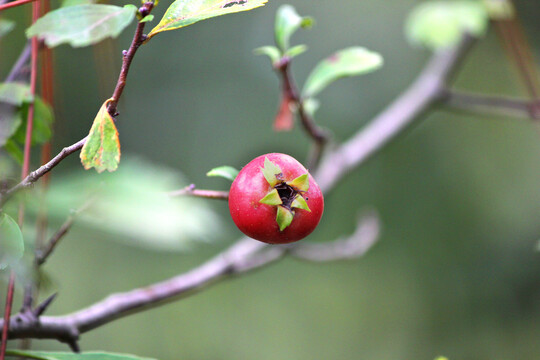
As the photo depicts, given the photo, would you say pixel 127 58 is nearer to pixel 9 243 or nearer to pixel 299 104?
pixel 9 243

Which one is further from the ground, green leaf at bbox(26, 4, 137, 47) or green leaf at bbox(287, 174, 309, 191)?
green leaf at bbox(26, 4, 137, 47)

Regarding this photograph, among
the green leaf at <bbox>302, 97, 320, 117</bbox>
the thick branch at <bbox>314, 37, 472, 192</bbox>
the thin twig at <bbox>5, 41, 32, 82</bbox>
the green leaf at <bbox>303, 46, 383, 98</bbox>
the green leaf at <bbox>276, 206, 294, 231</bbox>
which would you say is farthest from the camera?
the thick branch at <bbox>314, 37, 472, 192</bbox>

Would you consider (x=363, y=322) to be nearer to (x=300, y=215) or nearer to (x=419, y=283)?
(x=419, y=283)

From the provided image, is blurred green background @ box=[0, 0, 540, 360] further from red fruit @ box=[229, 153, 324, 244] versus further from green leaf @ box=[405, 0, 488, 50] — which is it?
red fruit @ box=[229, 153, 324, 244]

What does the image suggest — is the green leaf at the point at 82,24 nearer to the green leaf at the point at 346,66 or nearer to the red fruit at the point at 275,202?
the red fruit at the point at 275,202

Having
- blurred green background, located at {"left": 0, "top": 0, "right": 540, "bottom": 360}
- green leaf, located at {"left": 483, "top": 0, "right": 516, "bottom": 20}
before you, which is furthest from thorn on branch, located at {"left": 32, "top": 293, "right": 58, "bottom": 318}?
blurred green background, located at {"left": 0, "top": 0, "right": 540, "bottom": 360}

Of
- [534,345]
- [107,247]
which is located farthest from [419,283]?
[107,247]
